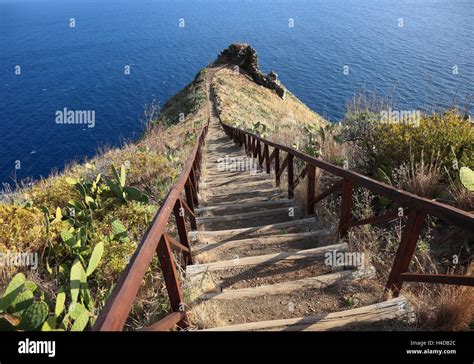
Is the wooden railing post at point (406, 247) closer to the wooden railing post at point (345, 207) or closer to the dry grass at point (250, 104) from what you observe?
the wooden railing post at point (345, 207)

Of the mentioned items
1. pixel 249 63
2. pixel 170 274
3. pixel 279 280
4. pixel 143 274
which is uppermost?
pixel 249 63

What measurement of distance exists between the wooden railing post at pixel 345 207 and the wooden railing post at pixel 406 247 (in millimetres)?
1196

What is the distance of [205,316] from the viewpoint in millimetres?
3193

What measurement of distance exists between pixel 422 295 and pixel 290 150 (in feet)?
12.4

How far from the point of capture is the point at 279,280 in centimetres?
408

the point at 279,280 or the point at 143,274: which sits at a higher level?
the point at 143,274

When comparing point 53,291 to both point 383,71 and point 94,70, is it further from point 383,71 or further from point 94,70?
point 94,70

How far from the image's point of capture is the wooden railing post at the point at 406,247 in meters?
2.83

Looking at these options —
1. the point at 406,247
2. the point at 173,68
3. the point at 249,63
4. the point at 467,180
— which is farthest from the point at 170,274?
the point at 173,68

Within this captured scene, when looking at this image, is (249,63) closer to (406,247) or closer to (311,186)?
(311,186)

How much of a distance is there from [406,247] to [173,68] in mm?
99125

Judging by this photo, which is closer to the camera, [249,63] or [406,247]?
[406,247]
